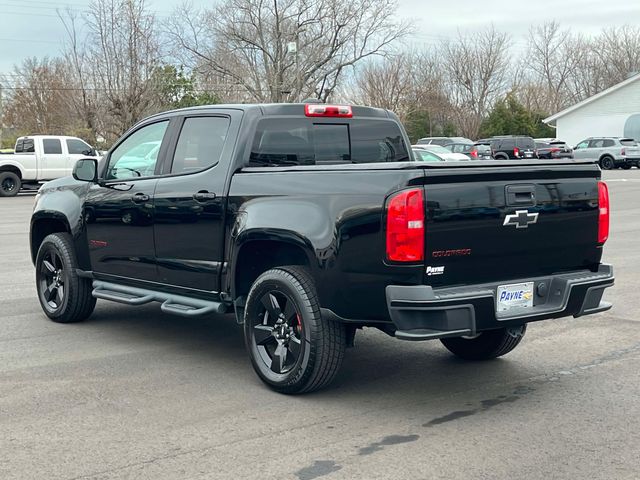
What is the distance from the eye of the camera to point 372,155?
22.8 ft

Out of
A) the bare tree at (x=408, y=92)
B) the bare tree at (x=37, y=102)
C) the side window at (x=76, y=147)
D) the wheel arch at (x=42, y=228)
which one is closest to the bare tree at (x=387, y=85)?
the bare tree at (x=408, y=92)

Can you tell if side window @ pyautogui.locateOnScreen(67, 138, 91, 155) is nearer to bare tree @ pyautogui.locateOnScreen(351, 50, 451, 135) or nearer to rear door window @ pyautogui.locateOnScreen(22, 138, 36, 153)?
rear door window @ pyautogui.locateOnScreen(22, 138, 36, 153)

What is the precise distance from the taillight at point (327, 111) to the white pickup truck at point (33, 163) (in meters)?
22.9

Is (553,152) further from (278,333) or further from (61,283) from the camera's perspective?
(278,333)

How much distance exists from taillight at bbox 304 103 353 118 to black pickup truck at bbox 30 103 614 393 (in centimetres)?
2

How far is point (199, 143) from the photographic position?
6629 mm

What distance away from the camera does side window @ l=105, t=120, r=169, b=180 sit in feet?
23.1

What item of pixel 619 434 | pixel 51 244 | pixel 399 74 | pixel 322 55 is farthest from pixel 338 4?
pixel 619 434

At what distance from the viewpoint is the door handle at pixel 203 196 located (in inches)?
244

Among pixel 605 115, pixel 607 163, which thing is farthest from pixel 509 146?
pixel 605 115

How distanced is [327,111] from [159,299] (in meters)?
1.96

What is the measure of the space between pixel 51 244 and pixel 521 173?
4562mm

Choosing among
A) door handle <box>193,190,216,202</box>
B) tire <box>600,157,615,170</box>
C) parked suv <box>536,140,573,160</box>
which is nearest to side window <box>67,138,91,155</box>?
parked suv <box>536,140,573,160</box>

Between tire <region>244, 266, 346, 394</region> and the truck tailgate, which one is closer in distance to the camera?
the truck tailgate
